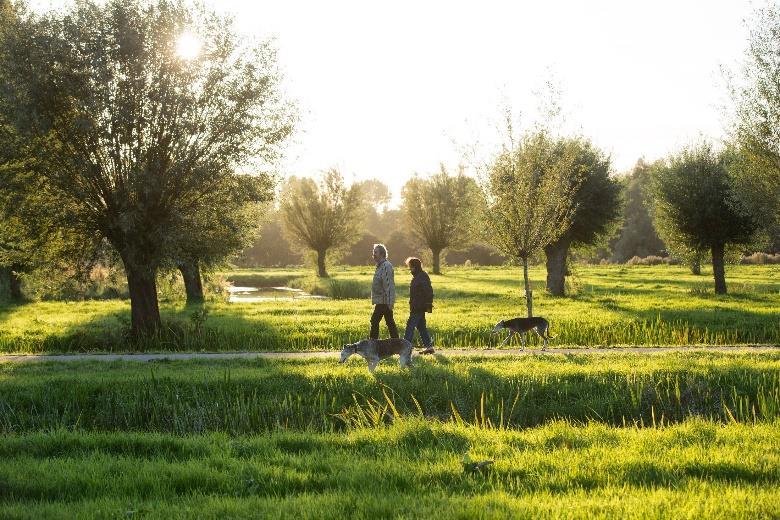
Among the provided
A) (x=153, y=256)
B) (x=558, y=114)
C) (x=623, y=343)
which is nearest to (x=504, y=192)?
(x=558, y=114)

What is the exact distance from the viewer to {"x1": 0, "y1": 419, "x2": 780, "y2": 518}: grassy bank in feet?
20.4

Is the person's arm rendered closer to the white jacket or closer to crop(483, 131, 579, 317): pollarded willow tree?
the white jacket

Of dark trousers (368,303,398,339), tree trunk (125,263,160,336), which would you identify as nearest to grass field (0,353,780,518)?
dark trousers (368,303,398,339)

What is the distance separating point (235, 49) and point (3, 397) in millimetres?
12165

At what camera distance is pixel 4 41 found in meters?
17.8

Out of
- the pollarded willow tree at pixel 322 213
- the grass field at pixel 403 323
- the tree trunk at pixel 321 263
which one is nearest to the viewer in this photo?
the grass field at pixel 403 323

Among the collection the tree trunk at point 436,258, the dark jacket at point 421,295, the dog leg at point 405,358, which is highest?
the tree trunk at point 436,258

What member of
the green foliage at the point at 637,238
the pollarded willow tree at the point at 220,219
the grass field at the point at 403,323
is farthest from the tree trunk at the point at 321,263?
the green foliage at the point at 637,238

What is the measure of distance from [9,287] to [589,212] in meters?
30.2

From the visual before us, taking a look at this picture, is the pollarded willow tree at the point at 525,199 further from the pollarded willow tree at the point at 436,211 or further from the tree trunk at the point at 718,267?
the pollarded willow tree at the point at 436,211

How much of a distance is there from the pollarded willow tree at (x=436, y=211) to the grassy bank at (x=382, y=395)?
4537 cm

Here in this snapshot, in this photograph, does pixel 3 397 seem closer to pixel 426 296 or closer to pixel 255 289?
pixel 426 296

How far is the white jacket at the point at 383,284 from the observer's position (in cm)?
1503

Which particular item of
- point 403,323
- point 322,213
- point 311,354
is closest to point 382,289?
point 311,354
